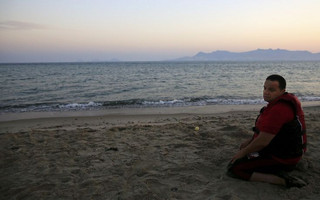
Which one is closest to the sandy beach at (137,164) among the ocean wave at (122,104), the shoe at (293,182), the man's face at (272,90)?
the shoe at (293,182)

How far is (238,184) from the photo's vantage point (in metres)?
3.45

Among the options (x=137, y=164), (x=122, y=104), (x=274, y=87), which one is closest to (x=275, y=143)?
(x=274, y=87)

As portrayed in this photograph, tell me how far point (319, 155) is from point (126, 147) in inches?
149

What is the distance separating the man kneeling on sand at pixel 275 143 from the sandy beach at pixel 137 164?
159 millimetres

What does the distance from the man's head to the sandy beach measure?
4.23 feet

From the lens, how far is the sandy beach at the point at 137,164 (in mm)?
3283

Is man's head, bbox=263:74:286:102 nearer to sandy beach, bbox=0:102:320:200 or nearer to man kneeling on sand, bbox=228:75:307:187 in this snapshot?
man kneeling on sand, bbox=228:75:307:187

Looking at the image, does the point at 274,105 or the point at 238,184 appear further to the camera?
the point at 238,184

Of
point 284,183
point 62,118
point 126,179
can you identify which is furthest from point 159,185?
point 62,118

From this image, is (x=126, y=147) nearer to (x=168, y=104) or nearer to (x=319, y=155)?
(x=319, y=155)

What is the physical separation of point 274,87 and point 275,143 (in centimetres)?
76

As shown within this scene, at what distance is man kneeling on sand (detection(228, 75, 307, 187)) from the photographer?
3.05 m

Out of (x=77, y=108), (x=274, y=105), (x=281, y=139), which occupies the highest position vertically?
(x=274, y=105)

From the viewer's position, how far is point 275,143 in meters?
3.20
